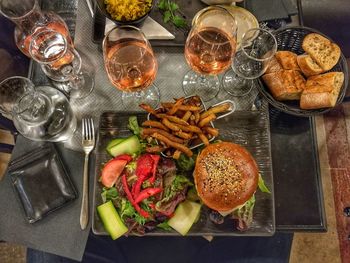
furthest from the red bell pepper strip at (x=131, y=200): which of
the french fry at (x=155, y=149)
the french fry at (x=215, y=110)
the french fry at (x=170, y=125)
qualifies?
the french fry at (x=215, y=110)

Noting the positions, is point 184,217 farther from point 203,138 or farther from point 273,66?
point 273,66

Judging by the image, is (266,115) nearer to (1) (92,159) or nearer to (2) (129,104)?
→ (2) (129,104)

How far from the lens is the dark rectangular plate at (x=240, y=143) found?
138cm

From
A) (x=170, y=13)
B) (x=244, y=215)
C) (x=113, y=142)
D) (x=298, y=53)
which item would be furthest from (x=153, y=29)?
(x=244, y=215)

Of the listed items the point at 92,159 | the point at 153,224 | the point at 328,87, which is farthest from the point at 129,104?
the point at 328,87

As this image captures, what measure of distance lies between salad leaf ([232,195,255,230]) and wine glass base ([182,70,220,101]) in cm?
46

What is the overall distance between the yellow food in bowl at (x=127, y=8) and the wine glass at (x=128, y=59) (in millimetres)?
171

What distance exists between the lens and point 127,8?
1.50m

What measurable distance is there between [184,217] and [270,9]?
937 millimetres

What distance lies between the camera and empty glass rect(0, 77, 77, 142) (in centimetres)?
136

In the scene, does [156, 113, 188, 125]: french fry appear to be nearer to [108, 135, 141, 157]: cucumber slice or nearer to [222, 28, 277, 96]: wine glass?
[108, 135, 141, 157]: cucumber slice

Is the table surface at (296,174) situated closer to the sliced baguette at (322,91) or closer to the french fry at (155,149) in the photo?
the sliced baguette at (322,91)

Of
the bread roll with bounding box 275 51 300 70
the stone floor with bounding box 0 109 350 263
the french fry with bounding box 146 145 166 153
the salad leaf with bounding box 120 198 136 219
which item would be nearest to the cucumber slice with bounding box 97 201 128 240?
the salad leaf with bounding box 120 198 136 219

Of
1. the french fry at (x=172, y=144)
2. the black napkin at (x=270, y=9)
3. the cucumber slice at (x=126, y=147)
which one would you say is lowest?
the cucumber slice at (x=126, y=147)
